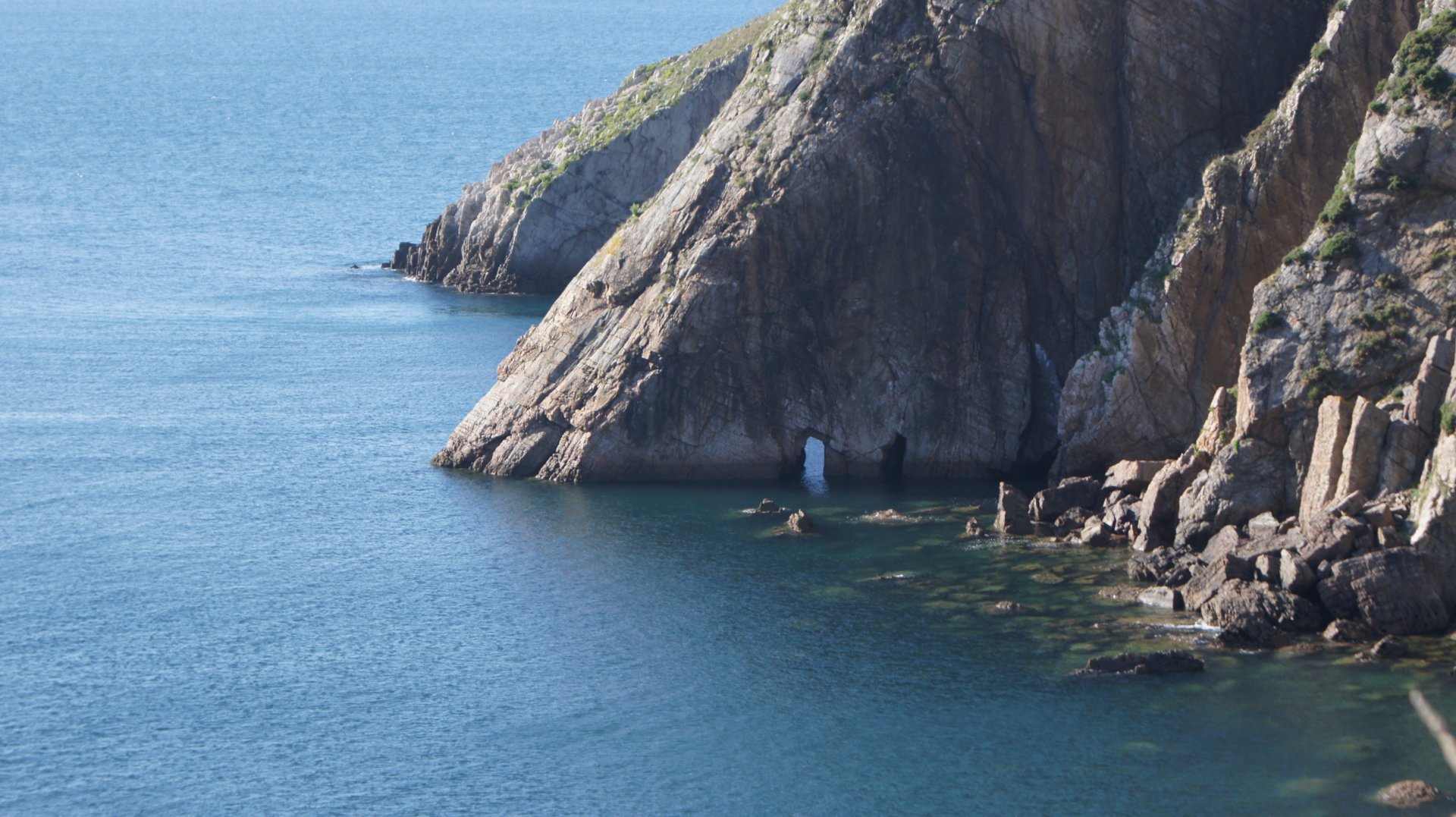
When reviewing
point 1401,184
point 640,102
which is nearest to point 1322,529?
point 1401,184

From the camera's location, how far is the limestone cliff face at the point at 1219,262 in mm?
87875

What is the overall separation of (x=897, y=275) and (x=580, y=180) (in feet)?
194

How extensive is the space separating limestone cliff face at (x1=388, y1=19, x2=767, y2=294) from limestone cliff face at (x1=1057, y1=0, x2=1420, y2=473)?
6322 centimetres

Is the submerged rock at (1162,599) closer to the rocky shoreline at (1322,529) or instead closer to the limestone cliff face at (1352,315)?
the rocky shoreline at (1322,529)

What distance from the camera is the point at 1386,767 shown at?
6109 cm

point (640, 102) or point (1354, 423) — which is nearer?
point (1354, 423)

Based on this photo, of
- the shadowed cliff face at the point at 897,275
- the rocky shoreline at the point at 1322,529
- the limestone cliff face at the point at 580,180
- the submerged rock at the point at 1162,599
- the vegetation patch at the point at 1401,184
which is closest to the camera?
the rocky shoreline at the point at 1322,529

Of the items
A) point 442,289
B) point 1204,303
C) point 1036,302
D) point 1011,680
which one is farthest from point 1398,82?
point 442,289

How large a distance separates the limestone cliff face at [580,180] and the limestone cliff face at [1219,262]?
6322 centimetres

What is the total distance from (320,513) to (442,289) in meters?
68.4

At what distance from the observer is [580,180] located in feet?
503

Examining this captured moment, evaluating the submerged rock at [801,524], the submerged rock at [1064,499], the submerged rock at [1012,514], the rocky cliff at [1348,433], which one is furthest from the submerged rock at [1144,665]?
the submerged rock at [801,524]

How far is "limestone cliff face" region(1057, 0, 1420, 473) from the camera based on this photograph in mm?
87875

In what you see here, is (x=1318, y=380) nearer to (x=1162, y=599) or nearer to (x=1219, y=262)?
(x=1162, y=599)
